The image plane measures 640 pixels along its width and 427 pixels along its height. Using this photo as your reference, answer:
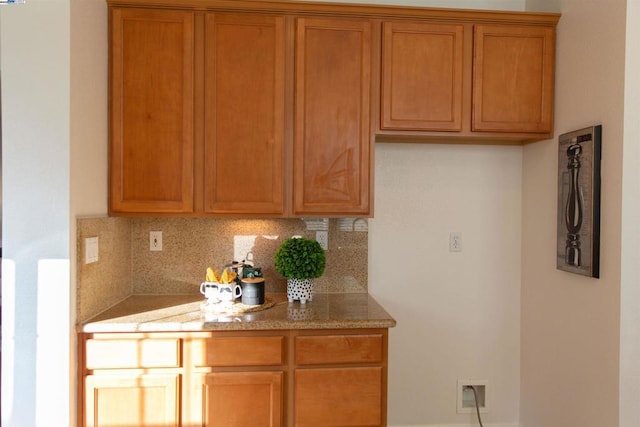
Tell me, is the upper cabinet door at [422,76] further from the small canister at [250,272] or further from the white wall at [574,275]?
the small canister at [250,272]

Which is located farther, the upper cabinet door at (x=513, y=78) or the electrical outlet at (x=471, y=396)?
the electrical outlet at (x=471, y=396)

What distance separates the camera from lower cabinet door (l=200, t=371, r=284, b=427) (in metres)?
1.91

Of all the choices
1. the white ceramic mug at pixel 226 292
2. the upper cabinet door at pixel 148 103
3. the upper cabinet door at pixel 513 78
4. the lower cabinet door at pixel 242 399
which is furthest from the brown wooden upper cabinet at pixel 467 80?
the lower cabinet door at pixel 242 399

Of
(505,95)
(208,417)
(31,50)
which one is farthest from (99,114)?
(505,95)

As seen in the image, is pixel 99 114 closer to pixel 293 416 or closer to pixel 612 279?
pixel 293 416

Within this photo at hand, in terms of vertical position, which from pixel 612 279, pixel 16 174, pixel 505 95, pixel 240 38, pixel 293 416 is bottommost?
pixel 293 416

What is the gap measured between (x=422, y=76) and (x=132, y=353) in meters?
1.84

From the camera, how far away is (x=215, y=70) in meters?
2.15

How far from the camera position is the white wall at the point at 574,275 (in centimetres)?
183

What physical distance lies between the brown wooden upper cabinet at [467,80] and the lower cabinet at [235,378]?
3.48 feet

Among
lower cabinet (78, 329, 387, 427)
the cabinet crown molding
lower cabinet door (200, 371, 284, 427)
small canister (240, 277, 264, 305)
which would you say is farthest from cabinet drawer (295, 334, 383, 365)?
the cabinet crown molding

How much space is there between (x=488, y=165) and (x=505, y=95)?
0.48 metres

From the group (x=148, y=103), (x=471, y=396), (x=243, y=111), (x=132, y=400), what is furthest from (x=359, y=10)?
(x=471, y=396)

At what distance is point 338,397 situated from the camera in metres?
1.95
